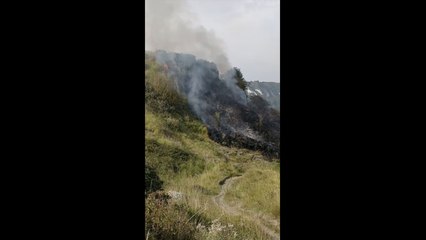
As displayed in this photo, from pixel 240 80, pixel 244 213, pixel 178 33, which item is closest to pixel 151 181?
pixel 244 213

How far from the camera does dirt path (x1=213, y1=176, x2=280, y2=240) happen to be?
2.92 meters

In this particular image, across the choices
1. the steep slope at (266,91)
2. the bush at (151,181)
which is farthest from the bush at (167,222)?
the steep slope at (266,91)

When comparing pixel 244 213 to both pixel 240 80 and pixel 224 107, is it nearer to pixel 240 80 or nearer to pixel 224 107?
pixel 224 107

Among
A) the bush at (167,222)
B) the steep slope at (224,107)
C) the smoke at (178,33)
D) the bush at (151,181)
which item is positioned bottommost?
the bush at (167,222)

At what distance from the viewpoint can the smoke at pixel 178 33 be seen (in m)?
3.24

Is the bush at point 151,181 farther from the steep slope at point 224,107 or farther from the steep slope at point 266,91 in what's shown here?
the steep slope at point 266,91

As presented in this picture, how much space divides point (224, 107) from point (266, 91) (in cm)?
43

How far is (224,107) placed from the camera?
11.0 feet

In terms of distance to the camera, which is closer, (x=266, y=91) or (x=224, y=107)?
(x=266, y=91)

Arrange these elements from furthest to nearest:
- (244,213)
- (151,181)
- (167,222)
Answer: (151,181)
(244,213)
(167,222)
